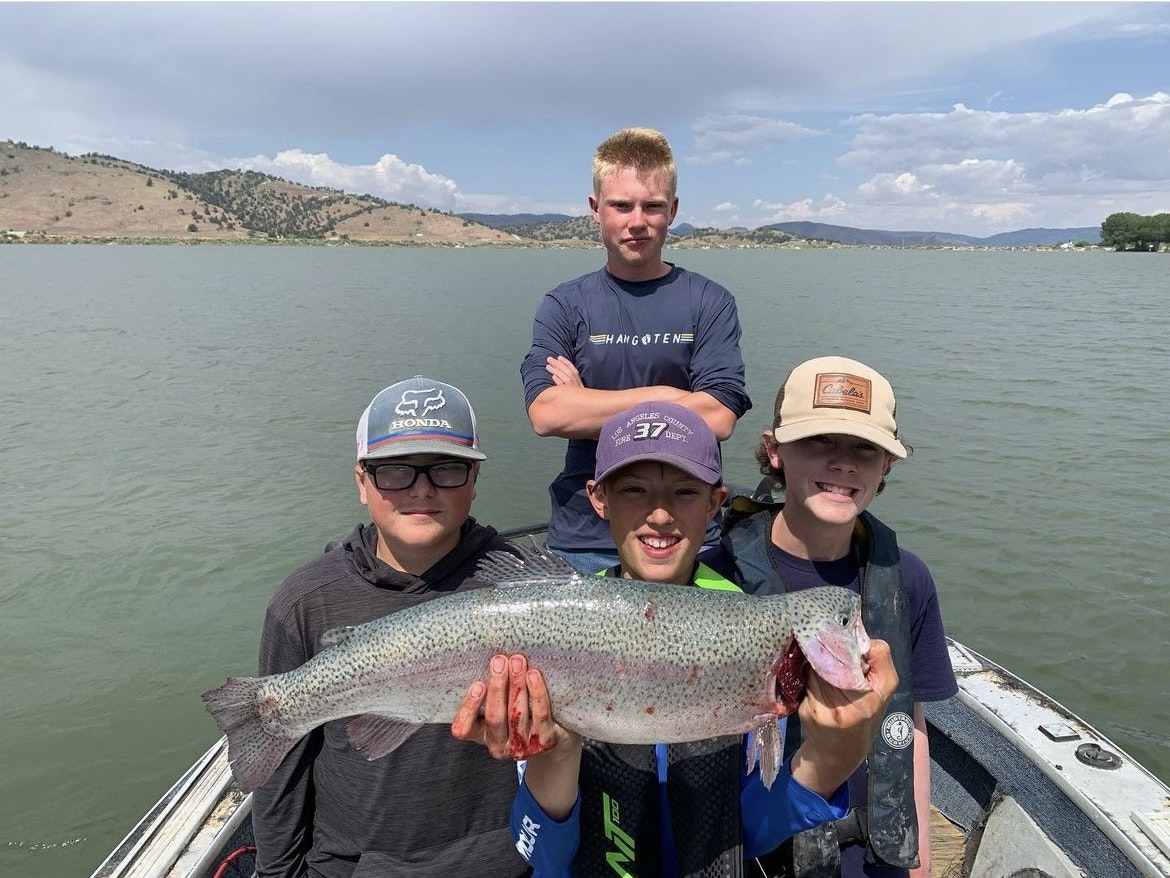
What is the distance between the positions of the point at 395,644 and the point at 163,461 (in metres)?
18.4

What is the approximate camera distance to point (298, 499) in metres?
16.6

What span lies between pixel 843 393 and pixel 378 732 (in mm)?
2963

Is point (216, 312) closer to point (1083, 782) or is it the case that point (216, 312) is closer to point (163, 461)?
point (163, 461)

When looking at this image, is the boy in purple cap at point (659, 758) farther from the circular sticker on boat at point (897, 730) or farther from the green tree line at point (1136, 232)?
the green tree line at point (1136, 232)

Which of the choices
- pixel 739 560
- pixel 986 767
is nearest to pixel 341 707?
pixel 739 560

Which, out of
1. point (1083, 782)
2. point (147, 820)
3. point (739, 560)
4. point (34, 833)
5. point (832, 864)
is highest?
point (739, 560)

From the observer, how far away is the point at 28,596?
40.2 ft

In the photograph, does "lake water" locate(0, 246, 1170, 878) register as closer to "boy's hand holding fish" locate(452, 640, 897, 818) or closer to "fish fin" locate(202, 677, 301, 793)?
"fish fin" locate(202, 677, 301, 793)

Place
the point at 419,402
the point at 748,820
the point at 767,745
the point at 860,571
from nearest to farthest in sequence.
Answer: the point at 767,745 → the point at 748,820 → the point at 419,402 → the point at 860,571

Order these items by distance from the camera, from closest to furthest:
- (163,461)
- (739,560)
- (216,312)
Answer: (739,560) < (163,461) < (216,312)

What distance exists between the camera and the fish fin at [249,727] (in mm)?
3313

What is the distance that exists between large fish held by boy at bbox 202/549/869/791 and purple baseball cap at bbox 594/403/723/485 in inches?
22.2

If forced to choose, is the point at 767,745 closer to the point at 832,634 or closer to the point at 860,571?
the point at 832,634

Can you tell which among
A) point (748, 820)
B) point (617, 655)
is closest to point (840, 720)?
point (748, 820)
